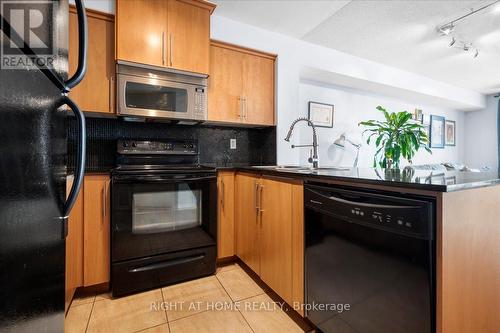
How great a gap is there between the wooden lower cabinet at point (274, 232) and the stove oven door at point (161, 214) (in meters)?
0.30

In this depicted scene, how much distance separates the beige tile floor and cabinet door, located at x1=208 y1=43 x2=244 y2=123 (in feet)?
4.84

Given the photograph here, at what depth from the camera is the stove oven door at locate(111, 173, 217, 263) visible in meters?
1.67

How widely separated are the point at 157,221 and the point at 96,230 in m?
0.40

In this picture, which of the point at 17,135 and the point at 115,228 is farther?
the point at 115,228

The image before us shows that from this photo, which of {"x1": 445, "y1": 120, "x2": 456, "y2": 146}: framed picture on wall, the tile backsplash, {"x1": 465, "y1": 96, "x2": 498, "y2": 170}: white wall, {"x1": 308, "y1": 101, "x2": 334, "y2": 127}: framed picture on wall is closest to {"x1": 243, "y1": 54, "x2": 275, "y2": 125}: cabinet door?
the tile backsplash

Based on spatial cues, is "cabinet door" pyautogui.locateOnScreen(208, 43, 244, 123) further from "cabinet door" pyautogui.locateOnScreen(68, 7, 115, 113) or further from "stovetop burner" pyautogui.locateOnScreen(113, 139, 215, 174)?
"cabinet door" pyautogui.locateOnScreen(68, 7, 115, 113)

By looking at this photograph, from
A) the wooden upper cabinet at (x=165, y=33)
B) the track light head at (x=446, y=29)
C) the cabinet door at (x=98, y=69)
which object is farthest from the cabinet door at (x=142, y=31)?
the track light head at (x=446, y=29)

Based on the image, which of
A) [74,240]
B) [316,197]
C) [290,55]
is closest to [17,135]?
[316,197]

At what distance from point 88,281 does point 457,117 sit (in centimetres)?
681

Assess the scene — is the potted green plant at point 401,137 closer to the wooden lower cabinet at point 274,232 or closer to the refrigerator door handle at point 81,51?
the wooden lower cabinet at point 274,232

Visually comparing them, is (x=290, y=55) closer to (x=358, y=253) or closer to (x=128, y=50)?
(x=128, y=50)

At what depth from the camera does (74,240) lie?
1592 mm

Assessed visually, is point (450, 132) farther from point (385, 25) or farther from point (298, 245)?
point (298, 245)

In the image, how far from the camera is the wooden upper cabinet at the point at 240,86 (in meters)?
2.25
